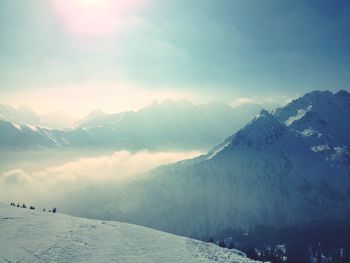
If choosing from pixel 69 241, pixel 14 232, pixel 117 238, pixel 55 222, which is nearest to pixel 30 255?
pixel 69 241

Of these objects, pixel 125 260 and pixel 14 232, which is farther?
pixel 14 232

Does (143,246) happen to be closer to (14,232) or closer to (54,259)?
(54,259)

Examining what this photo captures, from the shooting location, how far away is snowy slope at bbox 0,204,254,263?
180 feet

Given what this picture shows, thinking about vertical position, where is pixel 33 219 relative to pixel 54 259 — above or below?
above

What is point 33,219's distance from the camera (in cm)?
7662

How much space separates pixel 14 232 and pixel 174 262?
27.9 metres

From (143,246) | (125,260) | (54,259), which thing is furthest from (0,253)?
(143,246)

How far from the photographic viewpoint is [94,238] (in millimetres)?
66562

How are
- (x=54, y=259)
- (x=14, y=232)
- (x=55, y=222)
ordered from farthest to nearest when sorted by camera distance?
1. (x=55, y=222)
2. (x=14, y=232)
3. (x=54, y=259)

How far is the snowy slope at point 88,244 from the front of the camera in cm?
5494

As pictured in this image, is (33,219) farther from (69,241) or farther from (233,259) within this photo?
(233,259)

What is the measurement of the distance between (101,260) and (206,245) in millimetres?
23412

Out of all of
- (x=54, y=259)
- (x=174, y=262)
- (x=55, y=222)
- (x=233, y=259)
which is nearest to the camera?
(x=54, y=259)

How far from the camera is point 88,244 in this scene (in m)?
62.1
